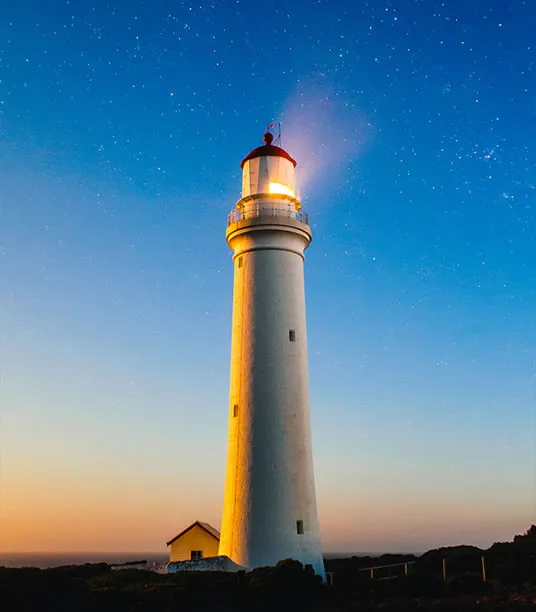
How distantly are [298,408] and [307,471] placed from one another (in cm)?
215

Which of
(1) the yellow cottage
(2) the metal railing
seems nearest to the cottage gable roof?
(1) the yellow cottage

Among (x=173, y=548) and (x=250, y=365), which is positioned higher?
(x=250, y=365)

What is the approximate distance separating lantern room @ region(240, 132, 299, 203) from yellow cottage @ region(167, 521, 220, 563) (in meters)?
13.0

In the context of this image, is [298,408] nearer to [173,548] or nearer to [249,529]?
[249,529]

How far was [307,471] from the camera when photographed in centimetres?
2259

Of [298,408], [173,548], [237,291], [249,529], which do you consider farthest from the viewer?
[173,548]

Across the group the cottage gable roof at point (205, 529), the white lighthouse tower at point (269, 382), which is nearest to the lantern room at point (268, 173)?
the white lighthouse tower at point (269, 382)

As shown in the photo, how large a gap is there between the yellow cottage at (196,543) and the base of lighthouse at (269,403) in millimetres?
3172

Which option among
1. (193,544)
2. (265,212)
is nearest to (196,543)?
(193,544)

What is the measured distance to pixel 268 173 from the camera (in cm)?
2575

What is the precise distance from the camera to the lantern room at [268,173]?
2556 cm

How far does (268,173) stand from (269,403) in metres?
8.98

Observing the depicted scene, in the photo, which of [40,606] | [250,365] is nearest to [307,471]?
[250,365]

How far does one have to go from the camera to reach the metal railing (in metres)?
24.6
